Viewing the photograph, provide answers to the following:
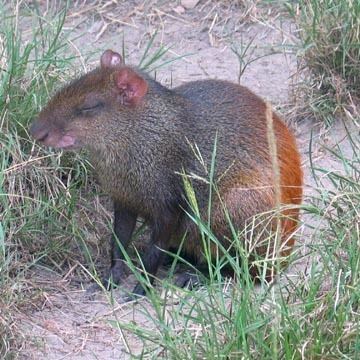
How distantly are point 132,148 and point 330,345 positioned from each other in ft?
6.53

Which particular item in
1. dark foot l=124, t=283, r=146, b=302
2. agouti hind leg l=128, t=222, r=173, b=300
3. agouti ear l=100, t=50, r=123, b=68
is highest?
agouti ear l=100, t=50, r=123, b=68

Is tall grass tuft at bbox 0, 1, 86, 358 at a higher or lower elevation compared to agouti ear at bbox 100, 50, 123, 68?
lower

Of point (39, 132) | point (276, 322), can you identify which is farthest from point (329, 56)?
point (276, 322)

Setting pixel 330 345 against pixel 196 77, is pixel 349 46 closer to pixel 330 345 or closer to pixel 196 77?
pixel 196 77

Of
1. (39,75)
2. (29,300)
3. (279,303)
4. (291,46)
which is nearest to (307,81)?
(291,46)

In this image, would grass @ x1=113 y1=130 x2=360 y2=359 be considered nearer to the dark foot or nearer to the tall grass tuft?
the dark foot

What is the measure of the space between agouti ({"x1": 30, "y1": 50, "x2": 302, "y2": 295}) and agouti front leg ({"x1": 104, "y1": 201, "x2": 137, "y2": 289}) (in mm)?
35

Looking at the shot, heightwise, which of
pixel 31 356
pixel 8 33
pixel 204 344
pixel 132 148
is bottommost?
pixel 31 356

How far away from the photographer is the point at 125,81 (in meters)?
6.14

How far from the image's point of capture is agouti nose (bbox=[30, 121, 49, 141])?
598cm

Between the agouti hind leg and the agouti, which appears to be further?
the agouti hind leg

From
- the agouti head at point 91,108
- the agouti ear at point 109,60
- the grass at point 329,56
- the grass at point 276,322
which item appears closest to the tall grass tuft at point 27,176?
the agouti head at point 91,108

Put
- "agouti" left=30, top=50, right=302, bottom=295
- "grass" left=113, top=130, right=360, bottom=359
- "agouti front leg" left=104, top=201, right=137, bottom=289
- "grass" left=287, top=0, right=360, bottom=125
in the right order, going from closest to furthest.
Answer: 1. "grass" left=113, top=130, right=360, bottom=359
2. "agouti" left=30, top=50, right=302, bottom=295
3. "agouti front leg" left=104, top=201, right=137, bottom=289
4. "grass" left=287, top=0, right=360, bottom=125

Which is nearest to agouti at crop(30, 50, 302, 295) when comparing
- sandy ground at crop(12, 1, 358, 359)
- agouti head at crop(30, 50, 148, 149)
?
agouti head at crop(30, 50, 148, 149)
